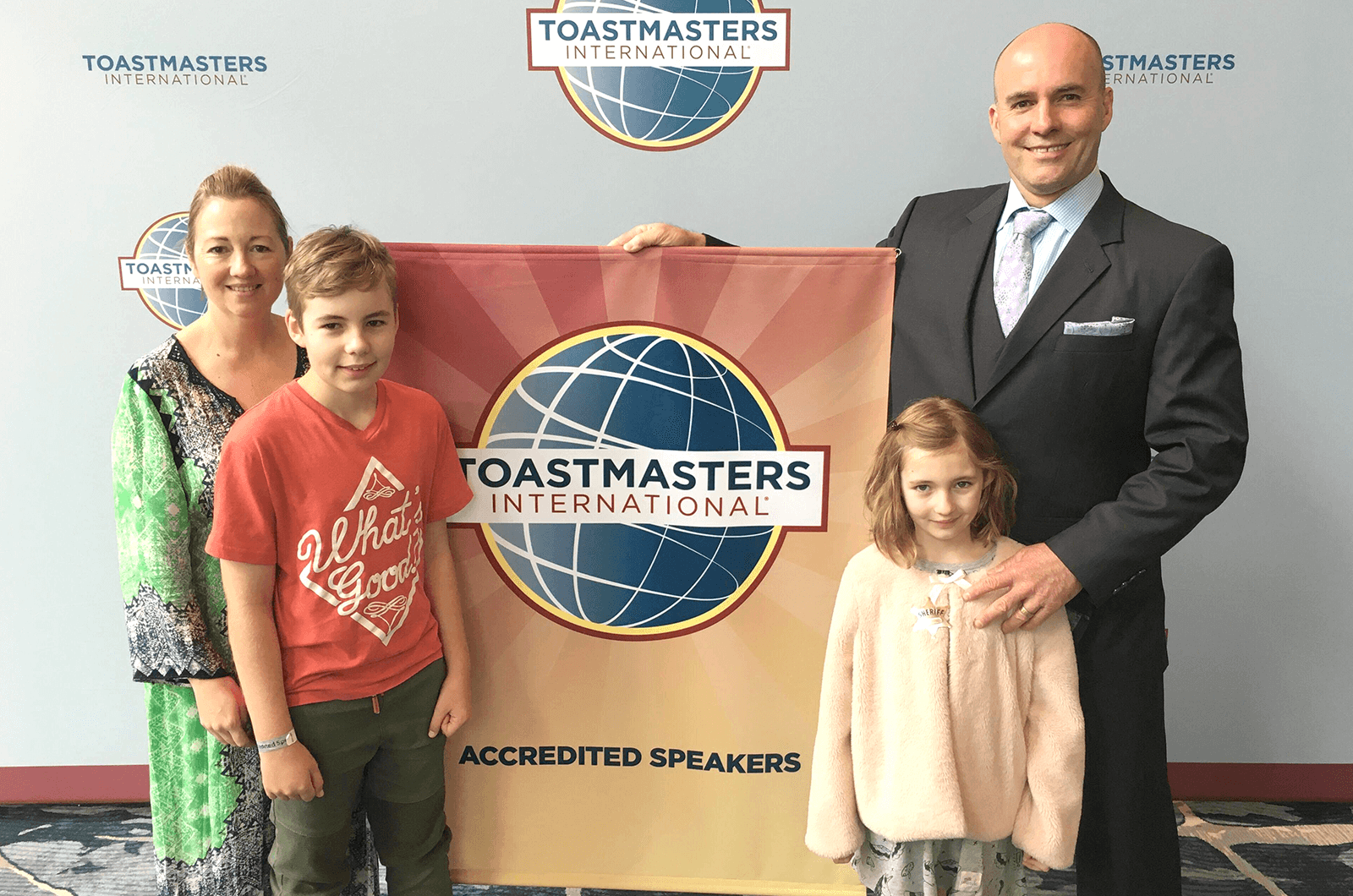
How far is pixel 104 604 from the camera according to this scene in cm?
274

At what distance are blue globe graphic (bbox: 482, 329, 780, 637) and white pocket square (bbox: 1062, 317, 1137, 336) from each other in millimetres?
588

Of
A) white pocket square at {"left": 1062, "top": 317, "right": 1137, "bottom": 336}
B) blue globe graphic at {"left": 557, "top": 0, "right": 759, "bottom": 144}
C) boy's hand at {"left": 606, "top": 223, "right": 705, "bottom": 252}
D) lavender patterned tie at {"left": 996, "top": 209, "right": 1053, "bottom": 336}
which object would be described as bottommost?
white pocket square at {"left": 1062, "top": 317, "right": 1137, "bottom": 336}

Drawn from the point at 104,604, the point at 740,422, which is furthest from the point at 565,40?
the point at 104,604

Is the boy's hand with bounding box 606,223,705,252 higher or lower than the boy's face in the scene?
higher

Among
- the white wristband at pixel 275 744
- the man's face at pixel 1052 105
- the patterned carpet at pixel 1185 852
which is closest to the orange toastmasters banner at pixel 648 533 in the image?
the man's face at pixel 1052 105

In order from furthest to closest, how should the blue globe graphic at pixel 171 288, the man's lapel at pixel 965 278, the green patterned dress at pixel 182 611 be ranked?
the blue globe graphic at pixel 171 288 → the man's lapel at pixel 965 278 → the green patterned dress at pixel 182 611

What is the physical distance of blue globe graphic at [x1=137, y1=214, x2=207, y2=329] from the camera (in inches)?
100

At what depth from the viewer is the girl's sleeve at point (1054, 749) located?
156cm

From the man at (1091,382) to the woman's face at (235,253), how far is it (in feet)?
2.20

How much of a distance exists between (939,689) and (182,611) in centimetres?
137

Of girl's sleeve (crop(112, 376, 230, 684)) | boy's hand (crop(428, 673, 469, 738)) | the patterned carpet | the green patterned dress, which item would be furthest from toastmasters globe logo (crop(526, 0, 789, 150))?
the patterned carpet

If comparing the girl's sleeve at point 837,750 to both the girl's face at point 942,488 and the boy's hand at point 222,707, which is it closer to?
the girl's face at point 942,488

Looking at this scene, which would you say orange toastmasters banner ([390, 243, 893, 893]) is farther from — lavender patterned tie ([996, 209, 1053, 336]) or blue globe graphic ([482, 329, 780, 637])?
lavender patterned tie ([996, 209, 1053, 336])

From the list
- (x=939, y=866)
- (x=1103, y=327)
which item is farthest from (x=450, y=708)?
(x=1103, y=327)
